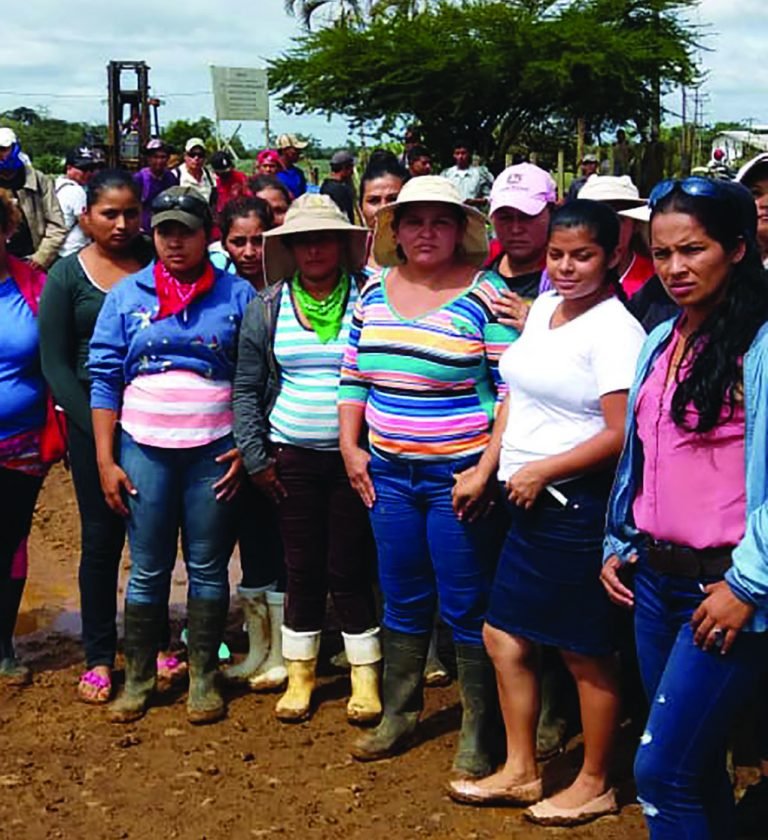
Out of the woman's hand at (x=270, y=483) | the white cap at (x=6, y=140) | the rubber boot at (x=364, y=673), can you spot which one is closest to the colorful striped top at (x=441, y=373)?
the woman's hand at (x=270, y=483)

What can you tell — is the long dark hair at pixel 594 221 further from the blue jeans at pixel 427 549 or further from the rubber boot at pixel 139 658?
the rubber boot at pixel 139 658

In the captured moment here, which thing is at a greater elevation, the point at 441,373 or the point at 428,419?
the point at 441,373

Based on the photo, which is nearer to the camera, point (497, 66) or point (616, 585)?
point (616, 585)

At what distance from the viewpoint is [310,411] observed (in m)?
4.48

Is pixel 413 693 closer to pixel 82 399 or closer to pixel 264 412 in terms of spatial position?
pixel 264 412

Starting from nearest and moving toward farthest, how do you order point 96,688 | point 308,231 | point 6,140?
point 308,231, point 96,688, point 6,140

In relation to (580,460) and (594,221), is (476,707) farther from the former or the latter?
(594,221)

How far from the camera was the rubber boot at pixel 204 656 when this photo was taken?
4793mm

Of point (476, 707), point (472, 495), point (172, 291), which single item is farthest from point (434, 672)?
point (172, 291)

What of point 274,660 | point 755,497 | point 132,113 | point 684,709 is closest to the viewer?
point 755,497

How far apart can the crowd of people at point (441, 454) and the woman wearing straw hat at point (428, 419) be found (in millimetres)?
11

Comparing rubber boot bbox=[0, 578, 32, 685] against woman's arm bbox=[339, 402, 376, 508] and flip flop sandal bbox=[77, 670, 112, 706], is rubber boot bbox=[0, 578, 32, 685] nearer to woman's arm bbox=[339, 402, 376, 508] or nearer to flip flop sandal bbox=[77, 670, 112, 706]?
flip flop sandal bbox=[77, 670, 112, 706]

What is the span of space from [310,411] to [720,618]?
2.10 m

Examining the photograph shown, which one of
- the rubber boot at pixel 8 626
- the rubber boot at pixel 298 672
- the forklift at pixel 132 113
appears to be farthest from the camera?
the forklift at pixel 132 113
